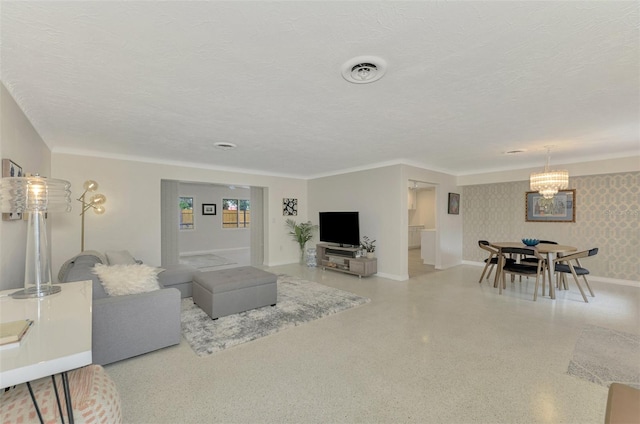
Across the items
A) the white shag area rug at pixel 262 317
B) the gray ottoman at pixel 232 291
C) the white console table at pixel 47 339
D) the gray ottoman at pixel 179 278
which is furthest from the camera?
the gray ottoman at pixel 179 278

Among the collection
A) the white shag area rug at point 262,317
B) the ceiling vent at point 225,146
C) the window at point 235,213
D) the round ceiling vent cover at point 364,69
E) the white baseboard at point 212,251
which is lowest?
the white baseboard at point 212,251

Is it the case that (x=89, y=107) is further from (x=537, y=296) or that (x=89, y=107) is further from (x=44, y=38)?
(x=537, y=296)

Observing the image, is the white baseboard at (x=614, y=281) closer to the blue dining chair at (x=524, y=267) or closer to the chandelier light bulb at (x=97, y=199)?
the blue dining chair at (x=524, y=267)

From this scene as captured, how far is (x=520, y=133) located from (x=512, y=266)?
241 cm

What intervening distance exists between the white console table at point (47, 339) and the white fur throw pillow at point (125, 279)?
3.36 feet

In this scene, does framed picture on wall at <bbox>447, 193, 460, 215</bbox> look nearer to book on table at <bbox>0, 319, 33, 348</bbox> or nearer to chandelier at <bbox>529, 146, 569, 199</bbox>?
chandelier at <bbox>529, 146, 569, 199</bbox>

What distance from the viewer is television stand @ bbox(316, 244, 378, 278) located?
5541mm

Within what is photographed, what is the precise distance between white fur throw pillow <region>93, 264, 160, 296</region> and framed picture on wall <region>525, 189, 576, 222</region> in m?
7.38

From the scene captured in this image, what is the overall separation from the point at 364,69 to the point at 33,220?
2444 millimetres

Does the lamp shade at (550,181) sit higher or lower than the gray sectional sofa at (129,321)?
higher

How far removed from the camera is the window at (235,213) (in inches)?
384

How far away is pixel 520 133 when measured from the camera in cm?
355

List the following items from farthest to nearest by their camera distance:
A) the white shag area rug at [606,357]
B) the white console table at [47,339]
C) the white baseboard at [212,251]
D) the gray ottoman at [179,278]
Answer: the white baseboard at [212,251] → the gray ottoman at [179,278] → the white shag area rug at [606,357] → the white console table at [47,339]

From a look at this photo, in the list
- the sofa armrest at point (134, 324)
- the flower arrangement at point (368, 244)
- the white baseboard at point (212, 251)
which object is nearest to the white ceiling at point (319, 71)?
the sofa armrest at point (134, 324)
